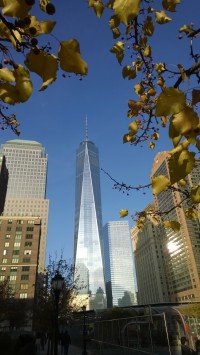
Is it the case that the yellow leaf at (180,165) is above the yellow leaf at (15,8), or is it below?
below

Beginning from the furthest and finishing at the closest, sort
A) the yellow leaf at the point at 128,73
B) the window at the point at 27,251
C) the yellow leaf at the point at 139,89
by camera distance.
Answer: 1. the window at the point at 27,251
2. the yellow leaf at the point at 139,89
3. the yellow leaf at the point at 128,73

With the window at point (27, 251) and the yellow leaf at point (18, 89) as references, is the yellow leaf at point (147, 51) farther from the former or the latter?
the window at point (27, 251)

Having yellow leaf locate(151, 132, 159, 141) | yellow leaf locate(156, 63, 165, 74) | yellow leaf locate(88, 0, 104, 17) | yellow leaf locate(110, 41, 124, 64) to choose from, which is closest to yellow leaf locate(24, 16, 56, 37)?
yellow leaf locate(88, 0, 104, 17)

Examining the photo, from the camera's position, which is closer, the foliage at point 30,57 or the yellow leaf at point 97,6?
the foliage at point 30,57

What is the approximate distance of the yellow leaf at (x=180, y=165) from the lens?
1220 millimetres

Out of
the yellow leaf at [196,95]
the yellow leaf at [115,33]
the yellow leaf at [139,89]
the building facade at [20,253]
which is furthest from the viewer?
the building facade at [20,253]

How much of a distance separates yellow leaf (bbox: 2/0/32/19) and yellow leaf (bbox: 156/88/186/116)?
0.62 m

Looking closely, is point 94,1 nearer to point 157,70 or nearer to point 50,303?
point 157,70

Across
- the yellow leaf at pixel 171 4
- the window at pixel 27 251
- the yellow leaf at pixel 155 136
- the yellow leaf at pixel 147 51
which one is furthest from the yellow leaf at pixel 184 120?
the window at pixel 27 251

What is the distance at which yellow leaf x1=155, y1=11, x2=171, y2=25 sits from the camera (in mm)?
2672

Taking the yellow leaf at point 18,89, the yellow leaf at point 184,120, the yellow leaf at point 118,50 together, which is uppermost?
the yellow leaf at point 118,50

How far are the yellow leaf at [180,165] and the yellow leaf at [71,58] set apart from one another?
19.7 inches

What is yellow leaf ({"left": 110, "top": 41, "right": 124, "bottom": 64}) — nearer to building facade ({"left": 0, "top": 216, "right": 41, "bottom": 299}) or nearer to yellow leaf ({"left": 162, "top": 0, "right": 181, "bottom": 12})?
yellow leaf ({"left": 162, "top": 0, "right": 181, "bottom": 12})

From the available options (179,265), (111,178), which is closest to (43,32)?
(111,178)
